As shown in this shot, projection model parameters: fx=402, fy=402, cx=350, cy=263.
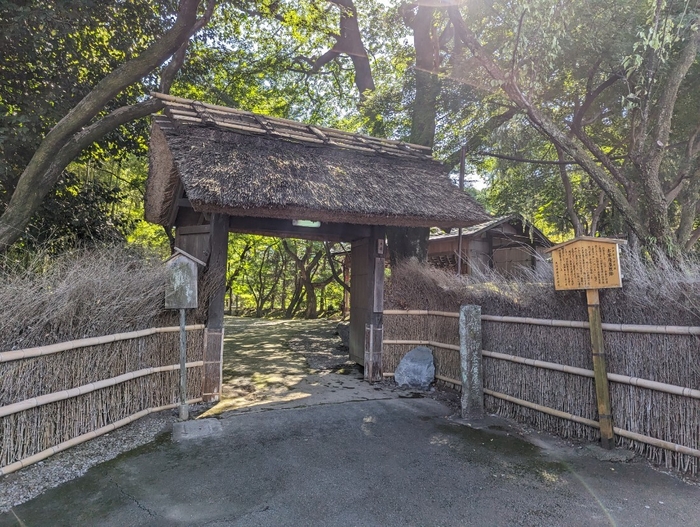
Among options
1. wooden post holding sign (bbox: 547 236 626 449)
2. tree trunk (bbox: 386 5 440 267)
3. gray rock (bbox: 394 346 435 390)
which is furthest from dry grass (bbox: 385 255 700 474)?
tree trunk (bbox: 386 5 440 267)

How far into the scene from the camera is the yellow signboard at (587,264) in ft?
12.3

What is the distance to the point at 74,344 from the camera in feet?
12.0

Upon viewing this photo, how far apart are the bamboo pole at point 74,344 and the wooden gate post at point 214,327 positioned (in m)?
0.54

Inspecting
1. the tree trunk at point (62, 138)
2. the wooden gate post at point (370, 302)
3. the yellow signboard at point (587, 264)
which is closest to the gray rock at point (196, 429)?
the wooden gate post at point (370, 302)

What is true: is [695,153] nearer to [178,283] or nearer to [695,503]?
[695,503]

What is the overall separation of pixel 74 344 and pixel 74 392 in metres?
0.43

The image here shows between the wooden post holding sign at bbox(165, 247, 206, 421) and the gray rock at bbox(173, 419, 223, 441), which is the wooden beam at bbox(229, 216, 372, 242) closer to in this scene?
the wooden post holding sign at bbox(165, 247, 206, 421)

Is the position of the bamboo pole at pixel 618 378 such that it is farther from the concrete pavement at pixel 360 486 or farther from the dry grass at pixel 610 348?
the concrete pavement at pixel 360 486

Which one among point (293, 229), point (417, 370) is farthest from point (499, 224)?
point (293, 229)

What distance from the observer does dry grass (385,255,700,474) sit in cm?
337

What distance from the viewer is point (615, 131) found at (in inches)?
420

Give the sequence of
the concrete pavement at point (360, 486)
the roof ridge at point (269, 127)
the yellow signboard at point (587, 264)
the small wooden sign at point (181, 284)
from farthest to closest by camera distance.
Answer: the roof ridge at point (269, 127)
the small wooden sign at point (181, 284)
the yellow signboard at point (587, 264)
the concrete pavement at point (360, 486)

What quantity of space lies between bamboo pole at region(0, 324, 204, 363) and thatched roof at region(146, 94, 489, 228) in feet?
4.97

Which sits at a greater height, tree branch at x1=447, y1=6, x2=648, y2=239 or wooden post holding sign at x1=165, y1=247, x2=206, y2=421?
tree branch at x1=447, y1=6, x2=648, y2=239
